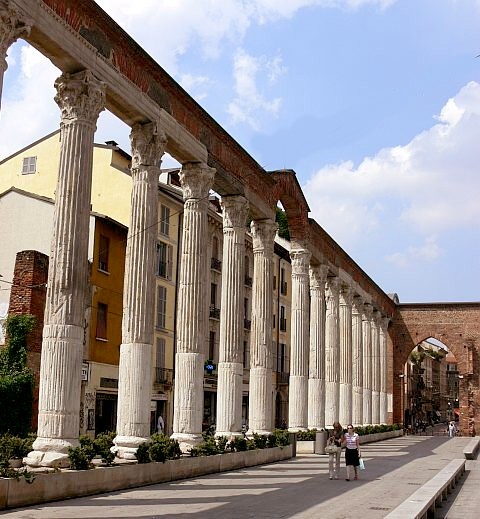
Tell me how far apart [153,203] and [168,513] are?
25.3 ft

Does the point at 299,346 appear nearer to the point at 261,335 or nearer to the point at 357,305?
the point at 261,335

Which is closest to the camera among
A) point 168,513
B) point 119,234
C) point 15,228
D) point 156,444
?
point 168,513

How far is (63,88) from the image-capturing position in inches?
574

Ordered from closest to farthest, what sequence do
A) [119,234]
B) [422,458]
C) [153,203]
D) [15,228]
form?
[153,203] → [422,458] → [15,228] → [119,234]

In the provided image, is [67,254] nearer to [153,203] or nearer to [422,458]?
[153,203]

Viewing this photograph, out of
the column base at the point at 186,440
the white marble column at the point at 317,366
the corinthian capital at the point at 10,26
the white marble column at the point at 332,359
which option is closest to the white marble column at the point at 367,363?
the white marble column at the point at 332,359

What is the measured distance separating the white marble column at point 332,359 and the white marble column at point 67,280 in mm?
19821

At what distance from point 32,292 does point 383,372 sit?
1061 inches

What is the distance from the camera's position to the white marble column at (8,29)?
39.8 ft

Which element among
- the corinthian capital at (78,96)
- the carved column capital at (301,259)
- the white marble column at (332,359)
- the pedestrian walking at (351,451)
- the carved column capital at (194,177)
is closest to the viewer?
the corinthian capital at (78,96)

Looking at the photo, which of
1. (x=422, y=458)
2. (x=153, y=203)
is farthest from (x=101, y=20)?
(x=422, y=458)

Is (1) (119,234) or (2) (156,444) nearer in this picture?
(2) (156,444)

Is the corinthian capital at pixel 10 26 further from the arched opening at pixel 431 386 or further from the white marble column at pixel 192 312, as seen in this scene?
the arched opening at pixel 431 386

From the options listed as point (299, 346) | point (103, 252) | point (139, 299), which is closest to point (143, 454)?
point (139, 299)
